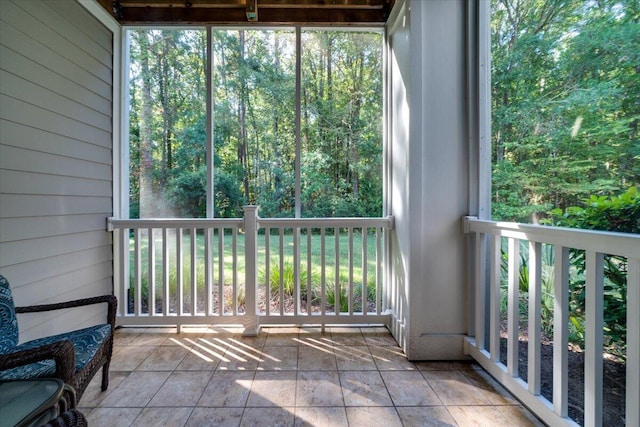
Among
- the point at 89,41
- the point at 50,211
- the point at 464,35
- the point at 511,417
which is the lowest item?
the point at 511,417

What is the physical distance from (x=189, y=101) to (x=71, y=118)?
0.88 metres

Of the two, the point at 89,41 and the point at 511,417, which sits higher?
the point at 89,41

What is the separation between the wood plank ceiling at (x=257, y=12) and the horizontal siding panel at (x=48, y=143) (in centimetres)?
124

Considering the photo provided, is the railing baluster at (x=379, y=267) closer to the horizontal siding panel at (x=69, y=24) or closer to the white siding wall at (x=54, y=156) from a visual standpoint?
the white siding wall at (x=54, y=156)

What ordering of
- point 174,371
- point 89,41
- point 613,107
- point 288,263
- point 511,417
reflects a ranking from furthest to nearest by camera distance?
point 288,263 < point 89,41 < point 174,371 < point 511,417 < point 613,107

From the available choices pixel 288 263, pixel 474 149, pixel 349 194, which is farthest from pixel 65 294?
pixel 474 149

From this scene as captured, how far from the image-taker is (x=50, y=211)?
1.95 metres

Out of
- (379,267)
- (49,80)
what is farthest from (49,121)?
(379,267)

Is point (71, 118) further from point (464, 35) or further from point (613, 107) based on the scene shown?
point (613, 107)

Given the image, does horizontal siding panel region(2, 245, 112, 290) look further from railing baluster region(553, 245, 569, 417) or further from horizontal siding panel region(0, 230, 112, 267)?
railing baluster region(553, 245, 569, 417)

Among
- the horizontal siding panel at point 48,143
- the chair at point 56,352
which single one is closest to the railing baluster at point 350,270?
the chair at point 56,352

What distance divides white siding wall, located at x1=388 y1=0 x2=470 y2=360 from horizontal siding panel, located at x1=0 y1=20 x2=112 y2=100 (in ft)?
8.03

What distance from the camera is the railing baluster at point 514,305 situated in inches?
62.2

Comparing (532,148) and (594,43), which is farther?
(532,148)
